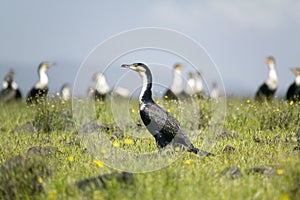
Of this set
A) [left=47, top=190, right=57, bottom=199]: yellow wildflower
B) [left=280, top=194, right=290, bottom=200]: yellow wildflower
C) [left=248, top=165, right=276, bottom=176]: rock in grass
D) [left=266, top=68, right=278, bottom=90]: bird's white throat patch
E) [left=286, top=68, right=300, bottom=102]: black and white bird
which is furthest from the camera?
[left=266, top=68, right=278, bottom=90]: bird's white throat patch

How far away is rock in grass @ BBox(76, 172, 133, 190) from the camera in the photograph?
18.9ft

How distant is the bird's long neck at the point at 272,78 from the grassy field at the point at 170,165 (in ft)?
28.4

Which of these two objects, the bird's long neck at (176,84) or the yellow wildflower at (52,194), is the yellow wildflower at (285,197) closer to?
→ the yellow wildflower at (52,194)

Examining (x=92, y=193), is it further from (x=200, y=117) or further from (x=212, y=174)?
(x=200, y=117)

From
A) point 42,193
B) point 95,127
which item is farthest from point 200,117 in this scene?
point 42,193

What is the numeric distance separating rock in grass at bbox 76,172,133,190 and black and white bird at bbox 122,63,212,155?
2667 millimetres

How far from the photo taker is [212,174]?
21.8 feet

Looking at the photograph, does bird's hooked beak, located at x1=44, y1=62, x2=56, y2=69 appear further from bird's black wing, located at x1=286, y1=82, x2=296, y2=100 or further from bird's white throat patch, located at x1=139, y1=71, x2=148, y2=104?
bird's white throat patch, located at x1=139, y1=71, x2=148, y2=104

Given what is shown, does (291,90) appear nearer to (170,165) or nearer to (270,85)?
(270,85)

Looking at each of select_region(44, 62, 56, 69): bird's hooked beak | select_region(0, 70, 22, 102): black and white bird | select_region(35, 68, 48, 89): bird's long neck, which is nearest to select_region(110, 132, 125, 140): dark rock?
select_region(35, 68, 48, 89): bird's long neck

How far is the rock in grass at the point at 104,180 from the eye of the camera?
5.75 m

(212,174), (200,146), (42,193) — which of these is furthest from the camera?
(200,146)

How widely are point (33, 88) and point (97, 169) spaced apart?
1345cm

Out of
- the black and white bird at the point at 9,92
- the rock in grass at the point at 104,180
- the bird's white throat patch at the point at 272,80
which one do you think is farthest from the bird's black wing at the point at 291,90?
the rock in grass at the point at 104,180
